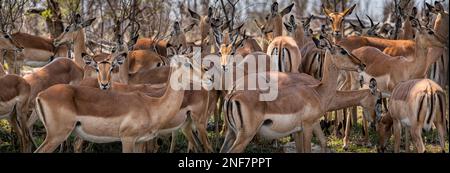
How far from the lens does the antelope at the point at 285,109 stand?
673cm

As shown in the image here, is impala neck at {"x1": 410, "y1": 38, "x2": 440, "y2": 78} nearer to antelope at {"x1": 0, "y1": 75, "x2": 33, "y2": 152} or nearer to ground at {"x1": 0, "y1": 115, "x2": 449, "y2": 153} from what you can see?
ground at {"x1": 0, "y1": 115, "x2": 449, "y2": 153}

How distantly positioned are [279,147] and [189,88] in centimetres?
172

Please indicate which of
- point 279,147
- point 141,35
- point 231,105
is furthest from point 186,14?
point 231,105

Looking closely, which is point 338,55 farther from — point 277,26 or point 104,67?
point 277,26

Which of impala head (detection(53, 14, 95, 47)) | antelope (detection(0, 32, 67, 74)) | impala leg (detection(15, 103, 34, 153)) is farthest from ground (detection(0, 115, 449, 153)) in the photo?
antelope (detection(0, 32, 67, 74))

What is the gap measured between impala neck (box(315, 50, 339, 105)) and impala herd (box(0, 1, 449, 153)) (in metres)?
0.01

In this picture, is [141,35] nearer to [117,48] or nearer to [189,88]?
[117,48]

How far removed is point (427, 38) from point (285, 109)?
2712mm

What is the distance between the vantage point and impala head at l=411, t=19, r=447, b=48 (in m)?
8.80

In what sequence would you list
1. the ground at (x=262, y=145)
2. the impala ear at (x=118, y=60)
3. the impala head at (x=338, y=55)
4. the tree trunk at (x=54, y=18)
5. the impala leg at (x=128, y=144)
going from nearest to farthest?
the impala leg at (x=128, y=144)
the impala head at (x=338, y=55)
the impala ear at (x=118, y=60)
the ground at (x=262, y=145)
the tree trunk at (x=54, y=18)

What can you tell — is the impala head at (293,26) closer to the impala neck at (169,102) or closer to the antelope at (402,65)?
the antelope at (402,65)

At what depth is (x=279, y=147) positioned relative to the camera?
8742mm

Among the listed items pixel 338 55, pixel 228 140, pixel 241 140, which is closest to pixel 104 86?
pixel 228 140

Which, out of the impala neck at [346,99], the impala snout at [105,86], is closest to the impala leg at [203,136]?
the impala snout at [105,86]
